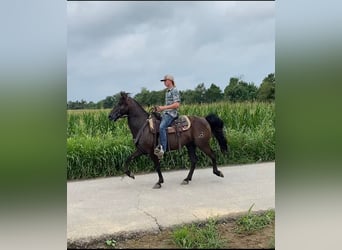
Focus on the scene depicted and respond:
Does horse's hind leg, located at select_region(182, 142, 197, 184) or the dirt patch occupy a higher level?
horse's hind leg, located at select_region(182, 142, 197, 184)

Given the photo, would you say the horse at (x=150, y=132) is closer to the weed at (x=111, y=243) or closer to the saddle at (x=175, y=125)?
the saddle at (x=175, y=125)

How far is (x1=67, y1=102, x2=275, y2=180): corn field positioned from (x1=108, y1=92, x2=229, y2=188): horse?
41 cm

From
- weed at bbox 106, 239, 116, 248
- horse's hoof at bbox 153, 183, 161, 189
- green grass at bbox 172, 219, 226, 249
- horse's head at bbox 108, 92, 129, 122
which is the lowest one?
weed at bbox 106, 239, 116, 248

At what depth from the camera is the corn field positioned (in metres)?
3.90

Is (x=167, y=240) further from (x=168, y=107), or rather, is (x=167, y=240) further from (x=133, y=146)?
(x=133, y=146)

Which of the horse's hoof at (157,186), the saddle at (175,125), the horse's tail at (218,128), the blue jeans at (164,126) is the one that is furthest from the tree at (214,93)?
A: the horse's hoof at (157,186)

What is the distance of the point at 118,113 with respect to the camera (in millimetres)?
3219

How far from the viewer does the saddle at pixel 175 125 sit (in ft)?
11.0

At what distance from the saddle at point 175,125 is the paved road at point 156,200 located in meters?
0.53

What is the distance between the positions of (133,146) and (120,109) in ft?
3.18

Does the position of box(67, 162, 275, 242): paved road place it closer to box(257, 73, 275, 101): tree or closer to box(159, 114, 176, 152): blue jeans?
box(159, 114, 176, 152): blue jeans

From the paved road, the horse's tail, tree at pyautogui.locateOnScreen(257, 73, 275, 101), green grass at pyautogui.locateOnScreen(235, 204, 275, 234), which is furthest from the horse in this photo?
green grass at pyautogui.locateOnScreen(235, 204, 275, 234)

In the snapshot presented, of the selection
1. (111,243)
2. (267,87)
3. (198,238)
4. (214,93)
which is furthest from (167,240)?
(214,93)

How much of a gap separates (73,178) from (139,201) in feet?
3.87
